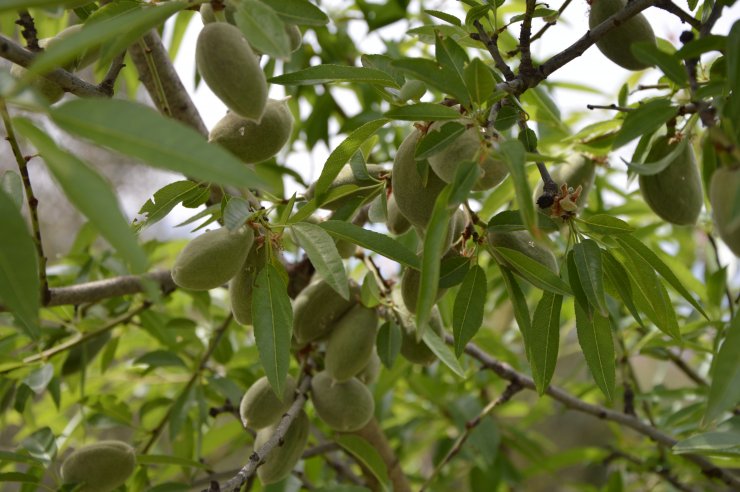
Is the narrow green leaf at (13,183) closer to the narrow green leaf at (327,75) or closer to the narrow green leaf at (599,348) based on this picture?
the narrow green leaf at (327,75)

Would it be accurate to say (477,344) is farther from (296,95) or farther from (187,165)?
(187,165)

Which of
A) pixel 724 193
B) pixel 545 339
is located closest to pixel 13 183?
pixel 545 339

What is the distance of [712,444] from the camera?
0.82 m

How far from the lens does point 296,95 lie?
1541mm

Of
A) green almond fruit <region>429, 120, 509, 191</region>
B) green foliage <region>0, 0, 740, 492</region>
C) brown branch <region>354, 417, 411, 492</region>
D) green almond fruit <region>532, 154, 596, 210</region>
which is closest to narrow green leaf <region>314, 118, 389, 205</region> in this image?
green foliage <region>0, 0, 740, 492</region>

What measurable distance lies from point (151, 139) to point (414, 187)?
1.08 ft

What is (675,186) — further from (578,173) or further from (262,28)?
(262,28)

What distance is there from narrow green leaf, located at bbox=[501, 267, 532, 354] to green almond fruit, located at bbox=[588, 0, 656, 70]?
0.87 ft

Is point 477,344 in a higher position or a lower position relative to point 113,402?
higher

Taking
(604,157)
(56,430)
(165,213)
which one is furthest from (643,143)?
(56,430)

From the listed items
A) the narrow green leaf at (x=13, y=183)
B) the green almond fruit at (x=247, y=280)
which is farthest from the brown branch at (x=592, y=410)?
the narrow green leaf at (x=13, y=183)

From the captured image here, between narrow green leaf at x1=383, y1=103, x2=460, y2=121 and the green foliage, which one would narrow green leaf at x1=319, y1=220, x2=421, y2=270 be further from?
narrow green leaf at x1=383, y1=103, x2=460, y2=121

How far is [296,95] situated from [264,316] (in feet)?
2.89

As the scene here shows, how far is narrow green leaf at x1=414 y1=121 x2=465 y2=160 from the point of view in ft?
2.17
